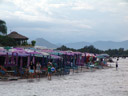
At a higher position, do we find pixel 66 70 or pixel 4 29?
pixel 4 29

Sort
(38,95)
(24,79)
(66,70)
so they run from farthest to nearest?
1. (66,70)
2. (24,79)
3. (38,95)

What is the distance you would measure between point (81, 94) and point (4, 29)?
55028 millimetres

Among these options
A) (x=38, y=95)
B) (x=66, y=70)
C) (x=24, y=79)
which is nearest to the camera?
(x=38, y=95)

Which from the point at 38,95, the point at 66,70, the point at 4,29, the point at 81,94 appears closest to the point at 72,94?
the point at 81,94

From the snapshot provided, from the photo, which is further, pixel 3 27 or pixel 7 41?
pixel 3 27

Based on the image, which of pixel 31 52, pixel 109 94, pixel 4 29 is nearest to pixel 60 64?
pixel 31 52

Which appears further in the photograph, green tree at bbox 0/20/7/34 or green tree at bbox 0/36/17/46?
green tree at bbox 0/20/7/34

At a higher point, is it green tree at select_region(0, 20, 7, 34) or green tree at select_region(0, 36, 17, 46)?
green tree at select_region(0, 20, 7, 34)

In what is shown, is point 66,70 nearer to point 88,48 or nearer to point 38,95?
point 38,95

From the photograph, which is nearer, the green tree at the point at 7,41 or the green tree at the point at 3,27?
the green tree at the point at 7,41

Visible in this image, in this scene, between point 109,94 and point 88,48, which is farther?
point 88,48

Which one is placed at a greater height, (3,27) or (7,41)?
(3,27)

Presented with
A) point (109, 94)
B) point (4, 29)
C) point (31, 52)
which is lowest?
point (109, 94)

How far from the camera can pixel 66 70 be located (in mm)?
28141
